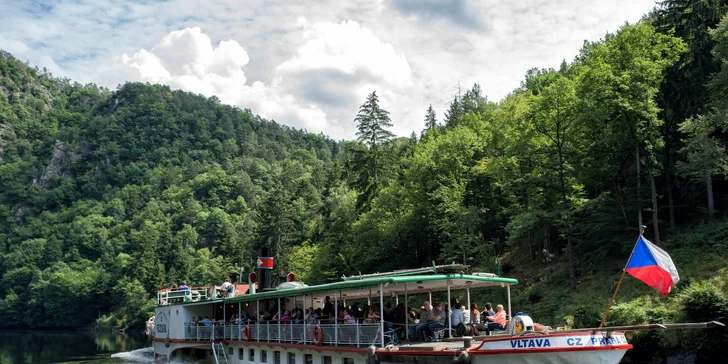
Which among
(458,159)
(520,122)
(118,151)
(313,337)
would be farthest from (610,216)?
(118,151)

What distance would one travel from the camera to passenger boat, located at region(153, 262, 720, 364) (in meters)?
15.0

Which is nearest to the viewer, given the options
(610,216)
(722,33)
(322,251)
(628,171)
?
(722,33)

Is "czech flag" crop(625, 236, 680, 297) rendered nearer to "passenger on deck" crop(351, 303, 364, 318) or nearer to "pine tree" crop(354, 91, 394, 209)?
"passenger on deck" crop(351, 303, 364, 318)

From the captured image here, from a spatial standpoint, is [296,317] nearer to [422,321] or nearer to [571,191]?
[422,321]

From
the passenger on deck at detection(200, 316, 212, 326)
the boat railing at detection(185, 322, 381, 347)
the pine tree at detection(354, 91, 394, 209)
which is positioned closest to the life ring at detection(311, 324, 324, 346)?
the boat railing at detection(185, 322, 381, 347)

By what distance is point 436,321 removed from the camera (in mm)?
19656

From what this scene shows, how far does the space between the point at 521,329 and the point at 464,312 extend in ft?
13.4

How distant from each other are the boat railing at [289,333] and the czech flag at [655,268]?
7493 mm

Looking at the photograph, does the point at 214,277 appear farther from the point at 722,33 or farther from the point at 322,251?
the point at 722,33

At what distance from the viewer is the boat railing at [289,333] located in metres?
19.0

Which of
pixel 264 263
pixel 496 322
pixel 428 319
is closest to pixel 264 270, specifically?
pixel 264 263

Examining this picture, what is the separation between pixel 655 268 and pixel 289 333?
13485 mm

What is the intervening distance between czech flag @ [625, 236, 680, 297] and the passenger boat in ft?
3.86

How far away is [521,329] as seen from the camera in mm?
16062
